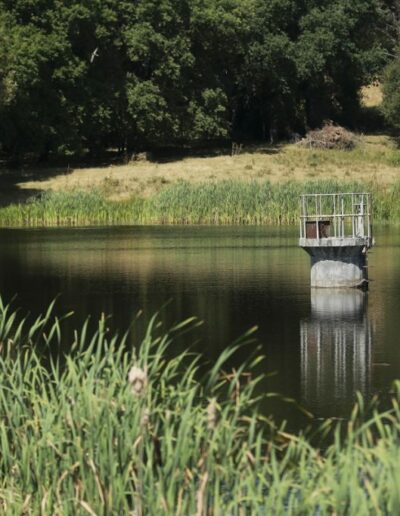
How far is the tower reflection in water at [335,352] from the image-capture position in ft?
57.8

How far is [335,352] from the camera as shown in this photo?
22.1m

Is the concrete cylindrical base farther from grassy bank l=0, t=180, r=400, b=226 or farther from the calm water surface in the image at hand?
grassy bank l=0, t=180, r=400, b=226

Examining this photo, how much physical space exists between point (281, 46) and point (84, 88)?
54.0 ft

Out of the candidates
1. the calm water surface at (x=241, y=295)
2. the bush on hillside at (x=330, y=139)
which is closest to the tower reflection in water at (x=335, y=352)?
the calm water surface at (x=241, y=295)

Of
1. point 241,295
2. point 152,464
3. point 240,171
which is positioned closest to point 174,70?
point 240,171

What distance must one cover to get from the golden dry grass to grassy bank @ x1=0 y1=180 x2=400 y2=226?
16.6 feet

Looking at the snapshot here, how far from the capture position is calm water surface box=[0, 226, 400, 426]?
66.1 feet

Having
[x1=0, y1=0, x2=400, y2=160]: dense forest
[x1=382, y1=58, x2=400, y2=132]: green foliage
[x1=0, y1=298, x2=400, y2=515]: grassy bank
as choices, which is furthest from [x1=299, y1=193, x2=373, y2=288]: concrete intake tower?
[x1=382, y1=58, x2=400, y2=132]: green foliage

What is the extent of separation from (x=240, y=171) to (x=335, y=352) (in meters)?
55.3

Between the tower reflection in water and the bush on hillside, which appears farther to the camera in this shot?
the bush on hillside

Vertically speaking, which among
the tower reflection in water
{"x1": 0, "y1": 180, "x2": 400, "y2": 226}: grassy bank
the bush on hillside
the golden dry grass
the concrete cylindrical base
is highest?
the bush on hillside

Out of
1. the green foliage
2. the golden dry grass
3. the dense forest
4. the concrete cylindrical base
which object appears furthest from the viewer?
the green foliage

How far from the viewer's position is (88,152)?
3403 inches

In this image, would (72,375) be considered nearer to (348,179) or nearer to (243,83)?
(348,179)
